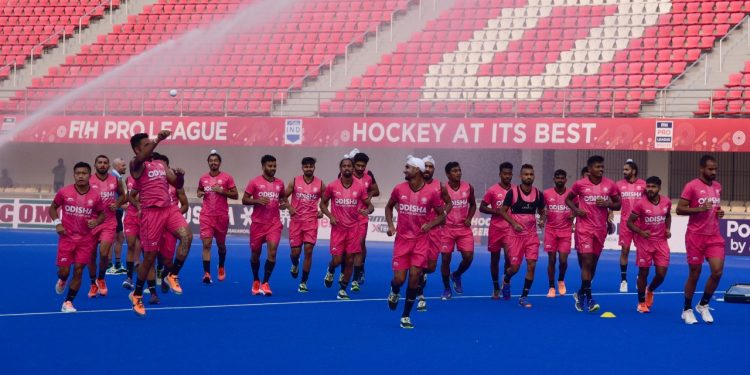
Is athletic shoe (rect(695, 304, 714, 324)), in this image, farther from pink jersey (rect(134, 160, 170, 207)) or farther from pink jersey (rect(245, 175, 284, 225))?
pink jersey (rect(134, 160, 170, 207))

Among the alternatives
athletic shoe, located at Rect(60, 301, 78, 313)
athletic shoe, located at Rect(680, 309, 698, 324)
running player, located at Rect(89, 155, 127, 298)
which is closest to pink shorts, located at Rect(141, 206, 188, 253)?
athletic shoe, located at Rect(60, 301, 78, 313)

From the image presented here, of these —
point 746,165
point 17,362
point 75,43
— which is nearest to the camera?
point 17,362

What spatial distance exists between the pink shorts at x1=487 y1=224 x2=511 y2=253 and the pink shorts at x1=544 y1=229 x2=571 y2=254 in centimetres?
85

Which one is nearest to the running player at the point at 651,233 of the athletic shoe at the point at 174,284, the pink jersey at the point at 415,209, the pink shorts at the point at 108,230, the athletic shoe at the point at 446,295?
the athletic shoe at the point at 446,295

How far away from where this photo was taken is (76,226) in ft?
45.6

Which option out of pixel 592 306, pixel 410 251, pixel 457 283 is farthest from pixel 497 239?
pixel 410 251

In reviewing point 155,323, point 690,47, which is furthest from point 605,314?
point 690,47

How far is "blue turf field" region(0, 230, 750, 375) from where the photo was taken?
1029cm

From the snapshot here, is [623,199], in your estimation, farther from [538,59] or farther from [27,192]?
[27,192]

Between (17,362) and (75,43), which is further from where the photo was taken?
(75,43)

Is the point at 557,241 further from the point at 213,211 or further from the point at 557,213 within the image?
the point at 213,211

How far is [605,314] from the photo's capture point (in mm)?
14617

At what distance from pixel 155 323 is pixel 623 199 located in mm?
8394

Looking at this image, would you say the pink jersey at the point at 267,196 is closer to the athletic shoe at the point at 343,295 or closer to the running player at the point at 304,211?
the running player at the point at 304,211
